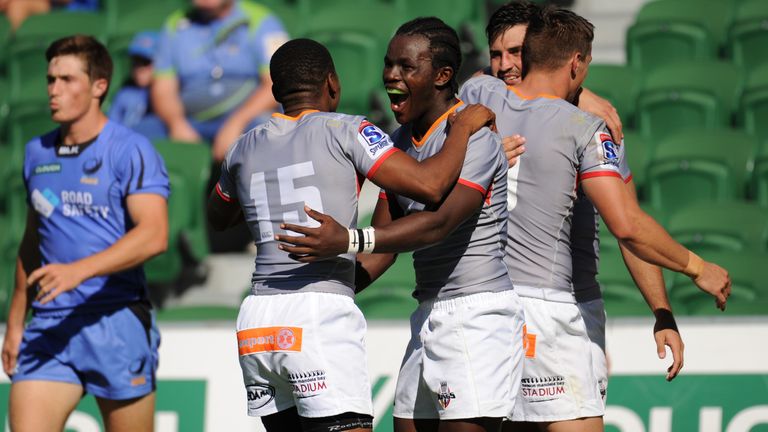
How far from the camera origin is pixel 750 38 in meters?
8.91

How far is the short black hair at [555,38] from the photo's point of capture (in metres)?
4.10

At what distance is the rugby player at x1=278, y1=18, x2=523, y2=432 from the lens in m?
3.71

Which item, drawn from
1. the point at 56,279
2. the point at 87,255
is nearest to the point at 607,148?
the point at 56,279

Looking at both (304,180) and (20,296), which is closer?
(304,180)

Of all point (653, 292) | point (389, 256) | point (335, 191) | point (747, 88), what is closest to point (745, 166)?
point (747, 88)

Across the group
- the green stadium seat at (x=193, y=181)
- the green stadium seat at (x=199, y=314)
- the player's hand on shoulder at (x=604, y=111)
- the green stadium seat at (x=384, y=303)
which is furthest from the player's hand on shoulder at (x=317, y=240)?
the green stadium seat at (x=193, y=181)

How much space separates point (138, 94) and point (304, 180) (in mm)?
5511

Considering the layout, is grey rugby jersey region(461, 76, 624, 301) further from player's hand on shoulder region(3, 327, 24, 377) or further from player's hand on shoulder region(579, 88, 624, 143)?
player's hand on shoulder region(3, 327, 24, 377)

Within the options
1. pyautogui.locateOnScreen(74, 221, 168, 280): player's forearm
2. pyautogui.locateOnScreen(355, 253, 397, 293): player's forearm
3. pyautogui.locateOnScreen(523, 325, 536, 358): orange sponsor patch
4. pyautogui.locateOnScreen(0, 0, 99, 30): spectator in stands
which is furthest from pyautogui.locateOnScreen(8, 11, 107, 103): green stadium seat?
pyautogui.locateOnScreen(523, 325, 536, 358): orange sponsor patch

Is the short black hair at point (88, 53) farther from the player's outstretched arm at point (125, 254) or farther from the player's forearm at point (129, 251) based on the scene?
the player's forearm at point (129, 251)

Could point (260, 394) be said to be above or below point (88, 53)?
below

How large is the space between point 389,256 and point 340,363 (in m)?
0.66

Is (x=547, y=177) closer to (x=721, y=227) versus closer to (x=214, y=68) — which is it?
(x=721, y=227)

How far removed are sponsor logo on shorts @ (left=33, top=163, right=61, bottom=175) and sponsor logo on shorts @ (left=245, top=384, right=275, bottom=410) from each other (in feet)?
5.80
